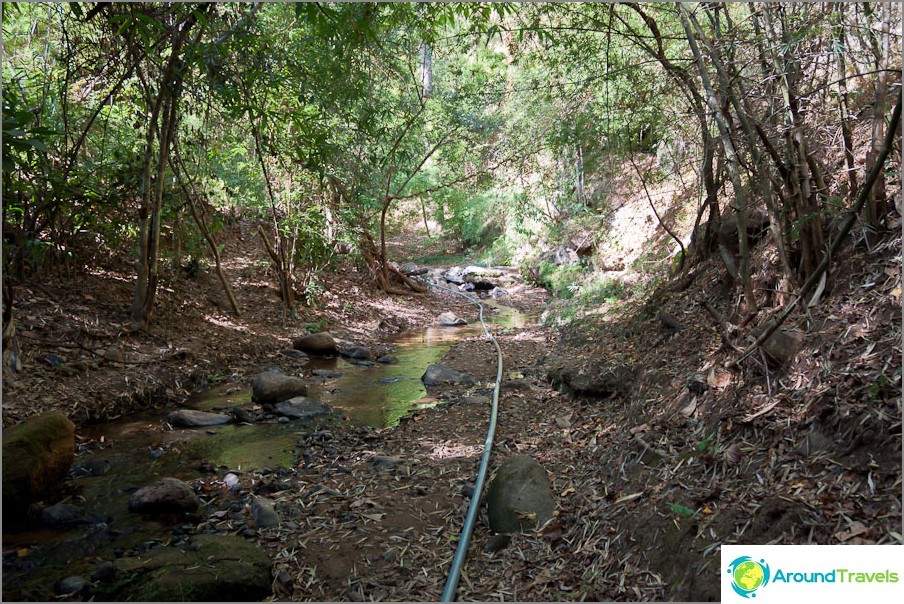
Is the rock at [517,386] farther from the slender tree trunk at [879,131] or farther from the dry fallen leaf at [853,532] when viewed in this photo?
the dry fallen leaf at [853,532]

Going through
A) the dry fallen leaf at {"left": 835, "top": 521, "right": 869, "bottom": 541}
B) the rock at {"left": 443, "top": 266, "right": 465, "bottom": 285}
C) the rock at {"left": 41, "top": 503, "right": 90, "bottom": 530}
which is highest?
the rock at {"left": 443, "top": 266, "right": 465, "bottom": 285}

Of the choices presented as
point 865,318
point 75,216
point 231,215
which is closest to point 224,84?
point 75,216

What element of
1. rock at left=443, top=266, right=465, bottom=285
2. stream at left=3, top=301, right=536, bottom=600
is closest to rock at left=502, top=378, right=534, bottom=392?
stream at left=3, top=301, right=536, bottom=600

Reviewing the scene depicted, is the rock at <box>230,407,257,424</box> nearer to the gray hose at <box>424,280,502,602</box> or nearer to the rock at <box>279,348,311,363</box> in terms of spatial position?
the rock at <box>279,348,311,363</box>

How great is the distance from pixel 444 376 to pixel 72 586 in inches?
177

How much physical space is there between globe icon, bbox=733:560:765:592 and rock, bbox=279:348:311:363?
673cm

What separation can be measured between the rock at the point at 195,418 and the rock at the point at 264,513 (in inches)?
79.5

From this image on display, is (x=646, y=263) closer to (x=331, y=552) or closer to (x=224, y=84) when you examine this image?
(x=224, y=84)

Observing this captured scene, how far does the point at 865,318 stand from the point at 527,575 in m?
2.03

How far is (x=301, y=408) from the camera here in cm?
594

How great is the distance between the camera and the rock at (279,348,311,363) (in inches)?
320

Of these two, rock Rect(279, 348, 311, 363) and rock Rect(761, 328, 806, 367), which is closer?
rock Rect(761, 328, 806, 367)

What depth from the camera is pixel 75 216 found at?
6.73m

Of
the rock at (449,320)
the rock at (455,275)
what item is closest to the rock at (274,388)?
the rock at (449,320)
